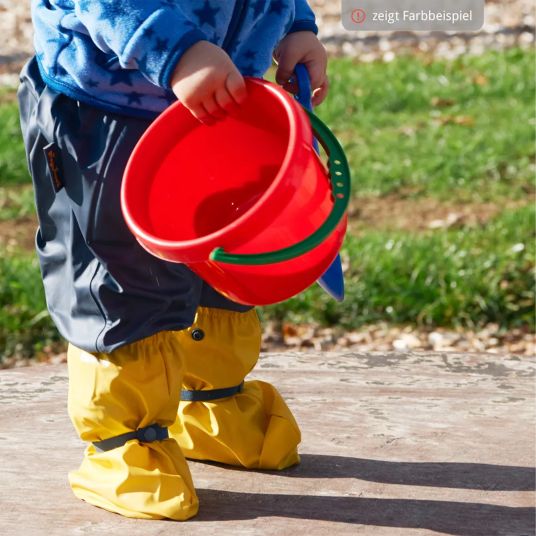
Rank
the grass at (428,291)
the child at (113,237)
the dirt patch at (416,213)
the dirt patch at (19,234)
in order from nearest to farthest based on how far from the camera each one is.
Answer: the child at (113,237)
the grass at (428,291)
the dirt patch at (19,234)
the dirt patch at (416,213)

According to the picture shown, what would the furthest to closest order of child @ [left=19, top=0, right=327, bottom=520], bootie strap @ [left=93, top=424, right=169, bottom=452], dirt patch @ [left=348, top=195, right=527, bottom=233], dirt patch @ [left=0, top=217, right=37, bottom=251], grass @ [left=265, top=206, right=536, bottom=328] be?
dirt patch @ [left=348, top=195, right=527, bottom=233] < dirt patch @ [left=0, top=217, right=37, bottom=251] < grass @ [left=265, top=206, right=536, bottom=328] < bootie strap @ [left=93, top=424, right=169, bottom=452] < child @ [left=19, top=0, right=327, bottom=520]

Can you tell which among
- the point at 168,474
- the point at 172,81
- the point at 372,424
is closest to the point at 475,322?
the point at 372,424

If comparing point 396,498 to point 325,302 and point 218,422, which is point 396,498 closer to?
point 218,422

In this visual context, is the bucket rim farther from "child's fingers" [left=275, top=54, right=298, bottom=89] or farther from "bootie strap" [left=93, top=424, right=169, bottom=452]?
"bootie strap" [left=93, top=424, right=169, bottom=452]

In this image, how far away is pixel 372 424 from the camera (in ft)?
9.12

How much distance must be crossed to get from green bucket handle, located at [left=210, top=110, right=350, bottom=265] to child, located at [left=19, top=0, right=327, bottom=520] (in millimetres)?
179

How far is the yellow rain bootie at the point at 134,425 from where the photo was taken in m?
2.26

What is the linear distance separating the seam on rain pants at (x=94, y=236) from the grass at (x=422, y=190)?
5.63 ft

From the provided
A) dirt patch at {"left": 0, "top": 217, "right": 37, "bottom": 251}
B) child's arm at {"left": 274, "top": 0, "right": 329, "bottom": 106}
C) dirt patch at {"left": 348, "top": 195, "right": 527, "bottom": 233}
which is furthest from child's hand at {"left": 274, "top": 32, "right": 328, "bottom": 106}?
dirt patch at {"left": 0, "top": 217, "right": 37, "bottom": 251}

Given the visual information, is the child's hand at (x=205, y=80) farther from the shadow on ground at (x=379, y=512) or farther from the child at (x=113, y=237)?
the shadow on ground at (x=379, y=512)

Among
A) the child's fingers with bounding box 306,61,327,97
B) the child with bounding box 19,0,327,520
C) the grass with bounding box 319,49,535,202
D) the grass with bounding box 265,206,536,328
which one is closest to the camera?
the child with bounding box 19,0,327,520

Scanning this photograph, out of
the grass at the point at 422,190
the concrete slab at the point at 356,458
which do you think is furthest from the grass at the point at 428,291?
the concrete slab at the point at 356,458

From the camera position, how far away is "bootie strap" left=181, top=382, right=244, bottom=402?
8.39 ft

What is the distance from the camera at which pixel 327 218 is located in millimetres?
1988
